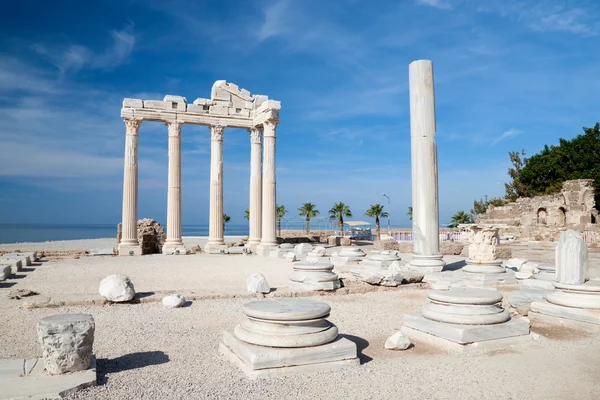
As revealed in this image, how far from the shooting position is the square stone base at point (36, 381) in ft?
15.6

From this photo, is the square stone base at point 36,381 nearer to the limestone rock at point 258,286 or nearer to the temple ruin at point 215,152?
the limestone rock at point 258,286

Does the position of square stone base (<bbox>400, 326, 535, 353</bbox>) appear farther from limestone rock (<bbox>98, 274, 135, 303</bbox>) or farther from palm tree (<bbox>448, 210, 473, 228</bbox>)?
palm tree (<bbox>448, 210, 473, 228</bbox>)

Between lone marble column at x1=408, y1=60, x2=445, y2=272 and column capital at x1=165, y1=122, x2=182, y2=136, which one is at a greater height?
column capital at x1=165, y1=122, x2=182, y2=136

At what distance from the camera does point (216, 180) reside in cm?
2872

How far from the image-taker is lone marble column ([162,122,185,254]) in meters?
27.6

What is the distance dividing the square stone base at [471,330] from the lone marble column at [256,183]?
21997 millimetres

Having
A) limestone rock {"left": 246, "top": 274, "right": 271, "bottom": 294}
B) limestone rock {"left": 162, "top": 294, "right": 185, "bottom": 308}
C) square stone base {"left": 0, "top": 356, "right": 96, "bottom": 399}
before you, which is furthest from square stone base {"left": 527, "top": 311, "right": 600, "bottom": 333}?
square stone base {"left": 0, "top": 356, "right": 96, "bottom": 399}

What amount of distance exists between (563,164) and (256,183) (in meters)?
42.2

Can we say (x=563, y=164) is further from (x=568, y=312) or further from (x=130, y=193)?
(x=568, y=312)

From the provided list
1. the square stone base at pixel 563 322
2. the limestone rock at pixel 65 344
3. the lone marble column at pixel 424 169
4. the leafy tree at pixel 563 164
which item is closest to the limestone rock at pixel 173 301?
the limestone rock at pixel 65 344

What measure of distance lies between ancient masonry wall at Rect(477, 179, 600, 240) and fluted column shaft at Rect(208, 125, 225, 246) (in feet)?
75.6

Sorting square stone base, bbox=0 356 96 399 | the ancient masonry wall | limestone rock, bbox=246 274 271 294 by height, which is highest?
the ancient masonry wall

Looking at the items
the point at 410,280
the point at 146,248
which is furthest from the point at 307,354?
the point at 146,248

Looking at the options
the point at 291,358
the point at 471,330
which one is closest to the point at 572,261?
the point at 471,330
